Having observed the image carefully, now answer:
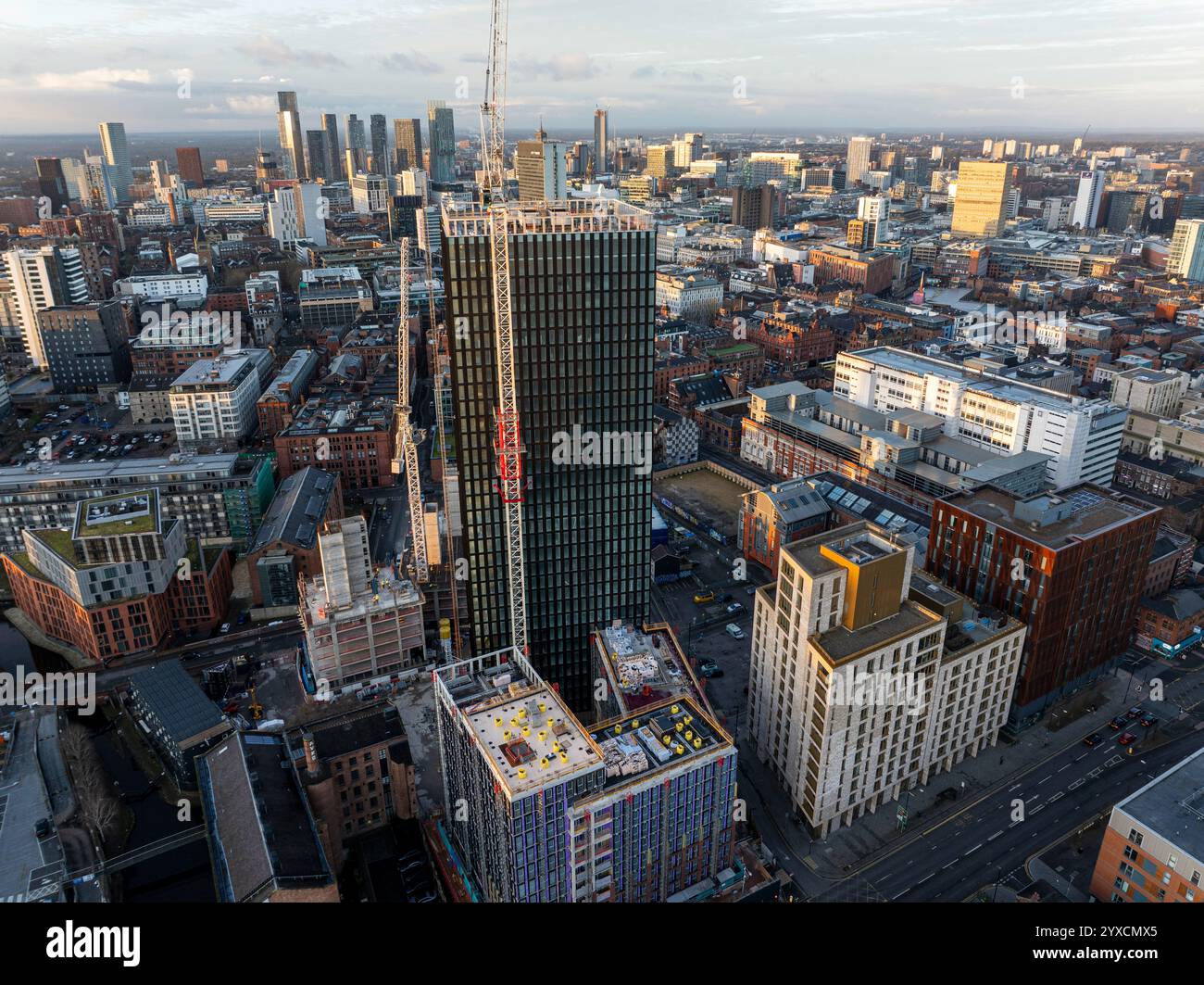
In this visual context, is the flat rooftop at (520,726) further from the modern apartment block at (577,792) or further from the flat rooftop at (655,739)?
the flat rooftop at (655,739)

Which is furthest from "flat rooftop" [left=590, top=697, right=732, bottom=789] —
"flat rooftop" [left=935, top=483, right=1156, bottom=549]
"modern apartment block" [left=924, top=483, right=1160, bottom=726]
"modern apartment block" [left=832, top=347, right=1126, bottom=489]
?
"modern apartment block" [left=832, top=347, right=1126, bottom=489]

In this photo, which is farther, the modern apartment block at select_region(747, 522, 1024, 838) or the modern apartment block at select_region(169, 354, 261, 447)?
the modern apartment block at select_region(169, 354, 261, 447)

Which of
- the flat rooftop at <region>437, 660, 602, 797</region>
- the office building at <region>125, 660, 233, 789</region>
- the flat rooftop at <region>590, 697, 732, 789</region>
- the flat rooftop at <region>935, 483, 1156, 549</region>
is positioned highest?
the flat rooftop at <region>935, 483, 1156, 549</region>

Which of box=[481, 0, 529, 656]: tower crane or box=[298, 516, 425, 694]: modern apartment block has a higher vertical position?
box=[481, 0, 529, 656]: tower crane

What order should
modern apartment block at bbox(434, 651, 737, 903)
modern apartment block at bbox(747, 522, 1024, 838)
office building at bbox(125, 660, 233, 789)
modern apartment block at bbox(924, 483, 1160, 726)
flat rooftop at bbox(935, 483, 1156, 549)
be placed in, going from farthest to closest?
1. flat rooftop at bbox(935, 483, 1156, 549)
2. modern apartment block at bbox(924, 483, 1160, 726)
3. office building at bbox(125, 660, 233, 789)
4. modern apartment block at bbox(747, 522, 1024, 838)
5. modern apartment block at bbox(434, 651, 737, 903)

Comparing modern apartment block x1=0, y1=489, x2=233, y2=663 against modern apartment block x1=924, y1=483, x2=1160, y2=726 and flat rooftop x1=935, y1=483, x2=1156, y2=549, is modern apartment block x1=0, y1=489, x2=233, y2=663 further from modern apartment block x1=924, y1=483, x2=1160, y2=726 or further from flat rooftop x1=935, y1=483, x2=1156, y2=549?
flat rooftop x1=935, y1=483, x2=1156, y2=549

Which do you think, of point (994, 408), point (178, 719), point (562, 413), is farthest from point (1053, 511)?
point (178, 719)

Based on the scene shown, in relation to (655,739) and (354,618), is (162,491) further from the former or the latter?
(655,739)

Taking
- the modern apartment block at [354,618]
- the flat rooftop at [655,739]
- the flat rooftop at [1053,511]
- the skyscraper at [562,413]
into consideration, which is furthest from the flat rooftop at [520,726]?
the flat rooftop at [1053,511]
